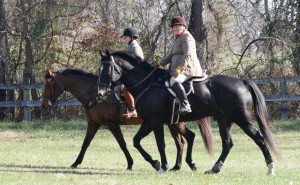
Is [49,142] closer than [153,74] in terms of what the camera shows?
No

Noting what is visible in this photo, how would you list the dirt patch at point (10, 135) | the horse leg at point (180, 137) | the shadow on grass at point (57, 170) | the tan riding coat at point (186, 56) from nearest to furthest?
the tan riding coat at point (186, 56)
the shadow on grass at point (57, 170)
the horse leg at point (180, 137)
the dirt patch at point (10, 135)

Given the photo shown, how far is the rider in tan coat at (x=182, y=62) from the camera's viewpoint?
39.4ft

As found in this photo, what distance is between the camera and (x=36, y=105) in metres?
24.2

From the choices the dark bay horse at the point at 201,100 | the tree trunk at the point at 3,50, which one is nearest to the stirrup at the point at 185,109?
the dark bay horse at the point at 201,100

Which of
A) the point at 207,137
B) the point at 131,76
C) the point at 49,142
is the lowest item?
the point at 49,142

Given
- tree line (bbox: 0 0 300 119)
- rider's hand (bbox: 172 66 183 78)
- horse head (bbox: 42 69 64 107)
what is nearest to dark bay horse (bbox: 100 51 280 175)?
rider's hand (bbox: 172 66 183 78)

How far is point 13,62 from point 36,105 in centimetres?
420

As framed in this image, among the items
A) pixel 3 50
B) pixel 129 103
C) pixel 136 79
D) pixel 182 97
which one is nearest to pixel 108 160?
pixel 129 103

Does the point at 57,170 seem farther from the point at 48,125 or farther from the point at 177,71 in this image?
the point at 48,125

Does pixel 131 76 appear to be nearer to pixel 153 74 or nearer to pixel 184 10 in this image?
pixel 153 74

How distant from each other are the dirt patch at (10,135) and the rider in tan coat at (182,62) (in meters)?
8.84

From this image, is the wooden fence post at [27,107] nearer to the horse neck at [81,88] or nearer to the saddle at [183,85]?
the horse neck at [81,88]

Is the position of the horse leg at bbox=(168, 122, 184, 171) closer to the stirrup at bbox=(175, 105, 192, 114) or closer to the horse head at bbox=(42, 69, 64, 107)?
the stirrup at bbox=(175, 105, 192, 114)

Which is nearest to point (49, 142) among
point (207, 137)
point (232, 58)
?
point (207, 137)
